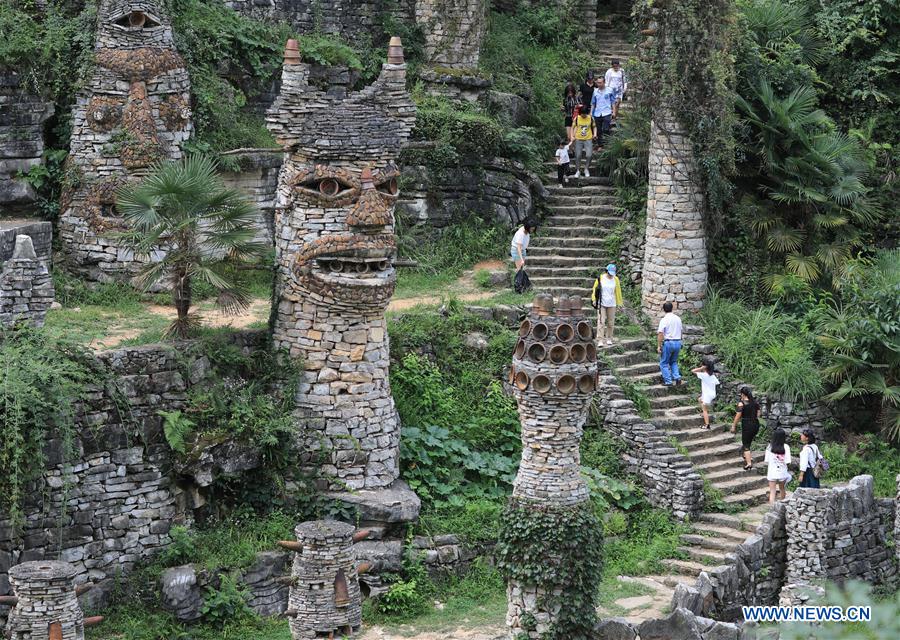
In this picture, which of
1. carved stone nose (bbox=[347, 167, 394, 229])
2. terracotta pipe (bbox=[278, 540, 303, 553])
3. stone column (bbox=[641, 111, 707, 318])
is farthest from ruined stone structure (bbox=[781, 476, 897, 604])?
terracotta pipe (bbox=[278, 540, 303, 553])

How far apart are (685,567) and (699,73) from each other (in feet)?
26.2

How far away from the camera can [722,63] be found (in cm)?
2888

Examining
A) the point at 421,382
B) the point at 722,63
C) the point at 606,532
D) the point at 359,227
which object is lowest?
the point at 606,532

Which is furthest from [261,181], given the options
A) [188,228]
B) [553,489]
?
[553,489]

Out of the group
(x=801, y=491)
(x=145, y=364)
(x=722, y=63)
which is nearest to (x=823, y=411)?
(x=801, y=491)

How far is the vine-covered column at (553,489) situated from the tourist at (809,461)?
5.23m

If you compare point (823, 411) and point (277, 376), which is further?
point (823, 411)

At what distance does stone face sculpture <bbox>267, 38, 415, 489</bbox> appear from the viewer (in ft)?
80.2

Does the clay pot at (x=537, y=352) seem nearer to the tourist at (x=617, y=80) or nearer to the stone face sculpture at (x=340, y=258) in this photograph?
the stone face sculpture at (x=340, y=258)

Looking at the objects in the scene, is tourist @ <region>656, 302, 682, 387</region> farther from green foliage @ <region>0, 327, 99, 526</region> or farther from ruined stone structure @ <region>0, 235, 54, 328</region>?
ruined stone structure @ <region>0, 235, 54, 328</region>

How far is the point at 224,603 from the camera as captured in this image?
23.2 m

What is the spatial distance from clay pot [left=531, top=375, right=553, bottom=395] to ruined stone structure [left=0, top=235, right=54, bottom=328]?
629cm

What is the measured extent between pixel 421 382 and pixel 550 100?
7933 mm

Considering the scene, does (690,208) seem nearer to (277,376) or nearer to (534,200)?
(534,200)
